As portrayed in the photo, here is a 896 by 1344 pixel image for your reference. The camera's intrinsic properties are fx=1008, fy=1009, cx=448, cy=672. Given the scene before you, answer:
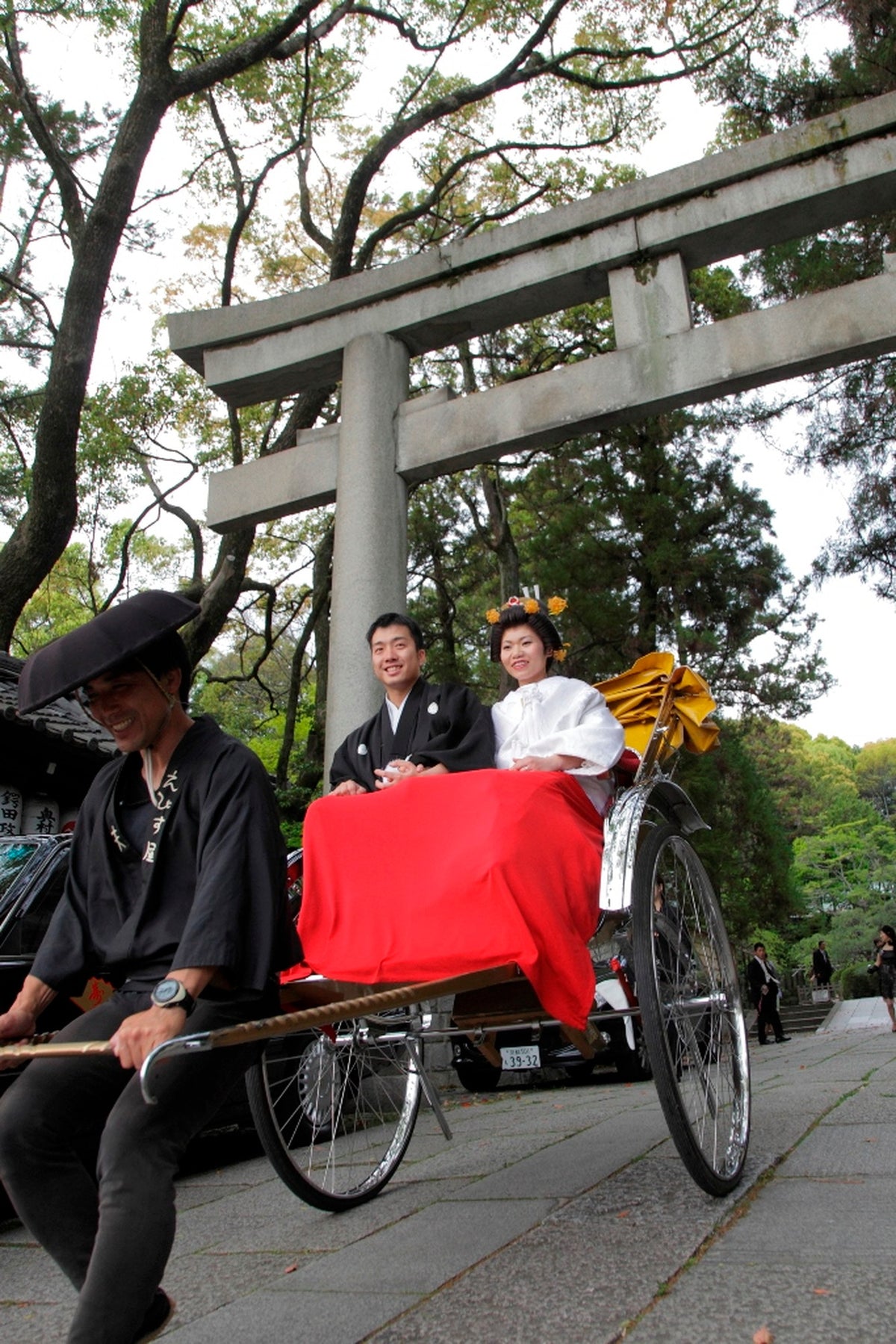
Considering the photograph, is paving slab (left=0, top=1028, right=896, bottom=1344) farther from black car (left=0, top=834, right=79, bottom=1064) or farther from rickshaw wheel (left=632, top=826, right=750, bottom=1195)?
black car (left=0, top=834, right=79, bottom=1064)

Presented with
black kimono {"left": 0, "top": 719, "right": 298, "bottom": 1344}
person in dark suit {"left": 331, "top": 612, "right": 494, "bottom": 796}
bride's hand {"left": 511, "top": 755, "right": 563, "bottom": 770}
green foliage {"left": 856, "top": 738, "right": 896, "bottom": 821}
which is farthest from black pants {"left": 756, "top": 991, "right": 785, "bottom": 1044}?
green foliage {"left": 856, "top": 738, "right": 896, "bottom": 821}

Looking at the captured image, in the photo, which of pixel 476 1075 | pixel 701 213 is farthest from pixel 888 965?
pixel 701 213

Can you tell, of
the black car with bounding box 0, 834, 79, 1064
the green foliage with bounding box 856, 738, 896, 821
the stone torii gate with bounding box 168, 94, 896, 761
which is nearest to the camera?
the black car with bounding box 0, 834, 79, 1064

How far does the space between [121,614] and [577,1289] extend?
167 cm

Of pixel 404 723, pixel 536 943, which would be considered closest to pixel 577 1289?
pixel 536 943

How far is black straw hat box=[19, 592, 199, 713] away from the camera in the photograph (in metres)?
1.92

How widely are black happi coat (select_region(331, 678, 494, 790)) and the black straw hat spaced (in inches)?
60.7

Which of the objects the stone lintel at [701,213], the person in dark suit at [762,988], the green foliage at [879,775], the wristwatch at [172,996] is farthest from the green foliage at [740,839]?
the green foliage at [879,775]

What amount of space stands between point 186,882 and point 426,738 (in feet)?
5.24

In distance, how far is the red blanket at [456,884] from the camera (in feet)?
8.40

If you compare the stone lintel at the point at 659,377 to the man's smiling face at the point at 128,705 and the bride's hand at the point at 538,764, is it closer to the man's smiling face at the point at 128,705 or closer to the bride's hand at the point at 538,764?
the bride's hand at the point at 538,764

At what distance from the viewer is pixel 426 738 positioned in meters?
3.59

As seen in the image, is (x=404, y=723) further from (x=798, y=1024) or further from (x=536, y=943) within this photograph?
(x=798, y=1024)

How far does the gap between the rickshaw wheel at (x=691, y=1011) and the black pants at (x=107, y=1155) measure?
1.12 metres
